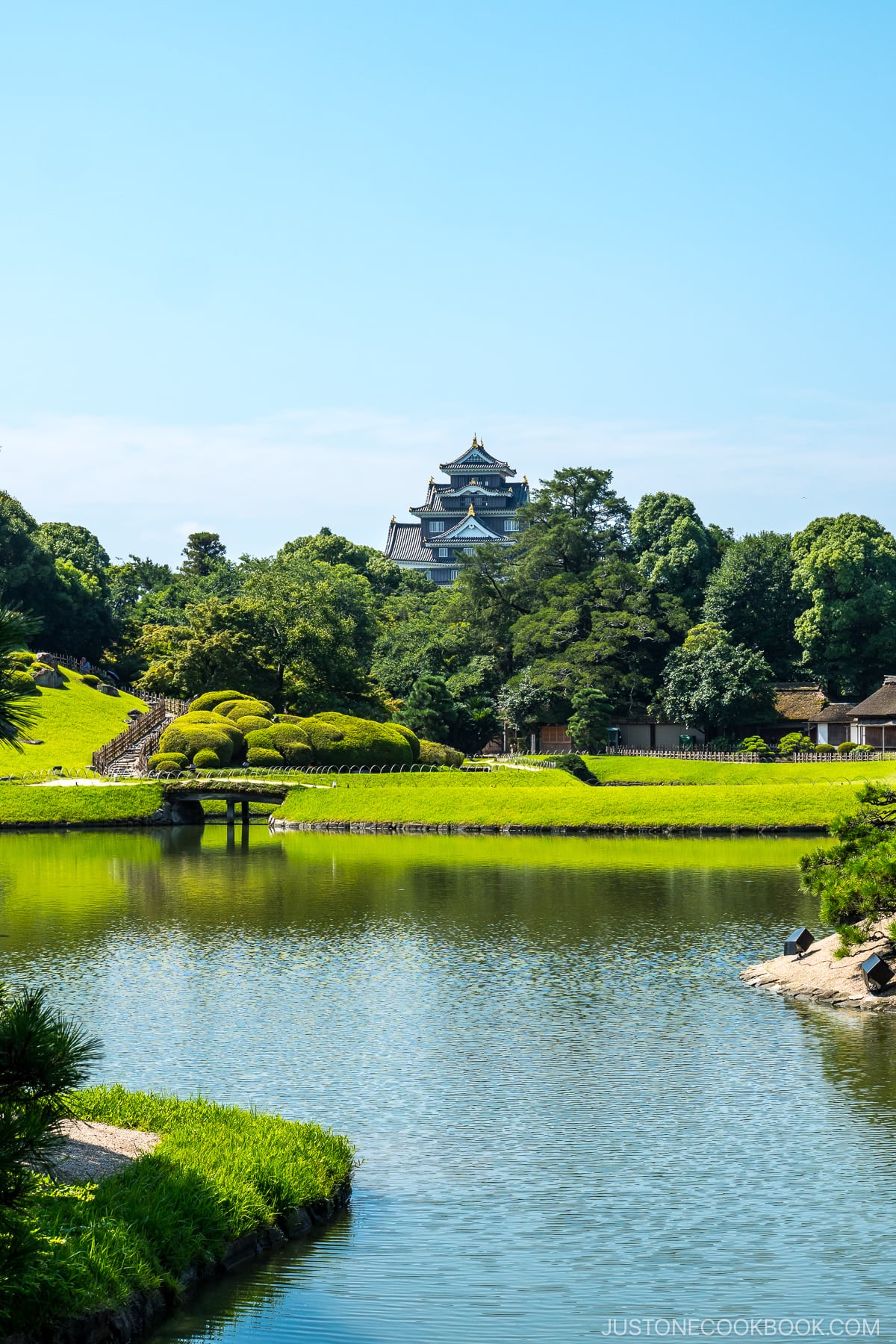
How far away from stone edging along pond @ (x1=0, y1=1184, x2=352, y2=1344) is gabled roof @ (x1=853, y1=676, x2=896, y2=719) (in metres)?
67.9

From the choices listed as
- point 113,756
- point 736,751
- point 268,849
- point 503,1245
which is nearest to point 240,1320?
point 503,1245

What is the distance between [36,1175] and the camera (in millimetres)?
8016

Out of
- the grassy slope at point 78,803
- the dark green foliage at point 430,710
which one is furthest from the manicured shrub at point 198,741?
the dark green foliage at point 430,710

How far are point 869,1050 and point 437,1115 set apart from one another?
6.85 m

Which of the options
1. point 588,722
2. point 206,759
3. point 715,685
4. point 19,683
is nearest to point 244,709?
point 206,759

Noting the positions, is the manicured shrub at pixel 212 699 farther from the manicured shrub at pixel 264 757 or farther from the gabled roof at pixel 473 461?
the gabled roof at pixel 473 461

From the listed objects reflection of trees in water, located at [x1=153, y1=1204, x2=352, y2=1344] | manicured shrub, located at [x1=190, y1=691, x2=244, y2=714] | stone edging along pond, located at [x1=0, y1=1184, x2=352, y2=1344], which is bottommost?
A: reflection of trees in water, located at [x1=153, y1=1204, x2=352, y2=1344]

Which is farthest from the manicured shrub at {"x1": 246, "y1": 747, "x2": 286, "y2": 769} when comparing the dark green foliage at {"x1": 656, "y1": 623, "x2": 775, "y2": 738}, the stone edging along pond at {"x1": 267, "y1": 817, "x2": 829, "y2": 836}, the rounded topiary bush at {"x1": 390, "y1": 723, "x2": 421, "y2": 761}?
the dark green foliage at {"x1": 656, "y1": 623, "x2": 775, "y2": 738}

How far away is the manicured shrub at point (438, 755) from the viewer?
7169 cm

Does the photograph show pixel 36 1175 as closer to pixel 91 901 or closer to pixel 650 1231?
pixel 650 1231

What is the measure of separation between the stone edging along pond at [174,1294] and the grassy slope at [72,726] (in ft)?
187

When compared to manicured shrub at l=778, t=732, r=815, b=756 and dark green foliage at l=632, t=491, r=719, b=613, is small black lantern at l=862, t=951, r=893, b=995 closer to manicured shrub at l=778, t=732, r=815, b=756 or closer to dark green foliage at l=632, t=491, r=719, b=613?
manicured shrub at l=778, t=732, r=815, b=756

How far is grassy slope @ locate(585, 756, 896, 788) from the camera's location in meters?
68.8

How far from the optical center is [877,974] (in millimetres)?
22875
